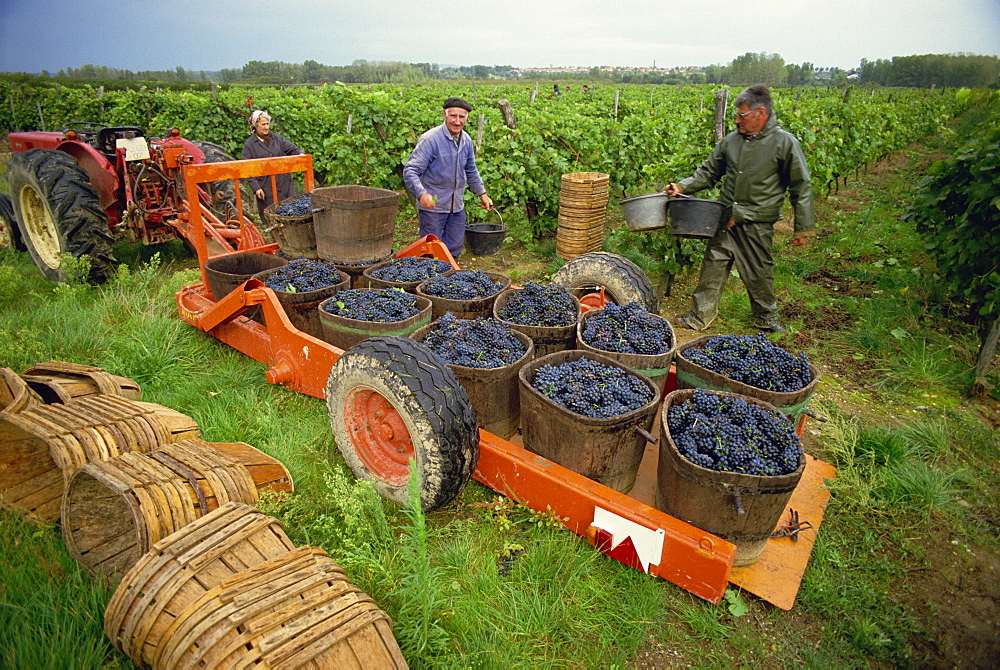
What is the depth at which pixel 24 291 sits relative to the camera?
609 cm

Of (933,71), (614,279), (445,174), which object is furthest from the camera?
Answer: (933,71)

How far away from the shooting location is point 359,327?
361cm

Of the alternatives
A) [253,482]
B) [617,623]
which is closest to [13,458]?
[253,482]

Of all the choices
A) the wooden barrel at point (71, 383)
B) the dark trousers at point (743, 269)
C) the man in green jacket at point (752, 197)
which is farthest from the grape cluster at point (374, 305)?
the dark trousers at point (743, 269)

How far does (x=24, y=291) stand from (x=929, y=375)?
30.2ft

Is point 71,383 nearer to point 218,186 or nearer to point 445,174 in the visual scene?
point 445,174

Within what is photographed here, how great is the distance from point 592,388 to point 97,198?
6.07 m

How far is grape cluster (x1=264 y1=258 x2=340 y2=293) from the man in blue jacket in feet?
4.54

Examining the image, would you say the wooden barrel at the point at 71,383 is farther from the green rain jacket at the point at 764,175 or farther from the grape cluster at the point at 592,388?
the green rain jacket at the point at 764,175

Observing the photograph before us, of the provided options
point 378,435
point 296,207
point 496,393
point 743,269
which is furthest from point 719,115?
point 378,435

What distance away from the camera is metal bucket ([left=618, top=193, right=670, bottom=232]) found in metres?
5.18

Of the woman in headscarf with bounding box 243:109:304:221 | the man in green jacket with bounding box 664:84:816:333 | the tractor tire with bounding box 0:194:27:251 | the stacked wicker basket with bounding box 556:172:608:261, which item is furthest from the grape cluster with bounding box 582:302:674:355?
the tractor tire with bounding box 0:194:27:251

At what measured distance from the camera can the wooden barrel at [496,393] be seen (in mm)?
3182

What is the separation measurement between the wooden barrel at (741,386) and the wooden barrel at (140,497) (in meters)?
2.46
